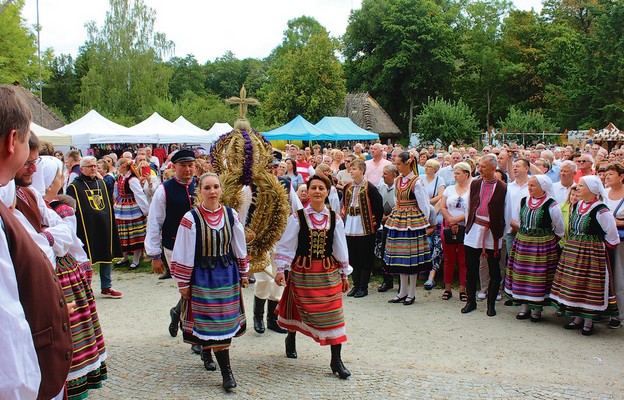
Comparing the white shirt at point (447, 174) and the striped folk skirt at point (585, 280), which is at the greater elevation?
the white shirt at point (447, 174)

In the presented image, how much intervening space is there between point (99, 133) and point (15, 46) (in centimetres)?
1390

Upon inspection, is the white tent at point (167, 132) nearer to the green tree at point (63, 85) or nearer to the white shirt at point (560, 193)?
the white shirt at point (560, 193)

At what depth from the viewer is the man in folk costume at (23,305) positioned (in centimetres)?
164

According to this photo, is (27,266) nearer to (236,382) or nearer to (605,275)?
(236,382)

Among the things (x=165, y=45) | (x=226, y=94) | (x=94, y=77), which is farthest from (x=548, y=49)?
(x=226, y=94)

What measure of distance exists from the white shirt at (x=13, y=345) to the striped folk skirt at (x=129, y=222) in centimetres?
870

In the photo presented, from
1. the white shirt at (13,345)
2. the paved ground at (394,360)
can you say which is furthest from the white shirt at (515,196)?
the white shirt at (13,345)

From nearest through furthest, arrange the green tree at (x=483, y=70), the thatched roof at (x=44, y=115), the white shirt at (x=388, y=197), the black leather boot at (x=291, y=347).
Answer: the black leather boot at (x=291, y=347)
the white shirt at (x=388, y=197)
the thatched roof at (x=44, y=115)
the green tree at (x=483, y=70)

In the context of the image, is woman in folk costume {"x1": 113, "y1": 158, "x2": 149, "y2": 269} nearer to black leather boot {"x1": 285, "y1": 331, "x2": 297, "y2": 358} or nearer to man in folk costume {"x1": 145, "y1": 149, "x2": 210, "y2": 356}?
man in folk costume {"x1": 145, "y1": 149, "x2": 210, "y2": 356}

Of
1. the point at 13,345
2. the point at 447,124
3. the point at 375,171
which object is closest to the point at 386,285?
the point at 375,171

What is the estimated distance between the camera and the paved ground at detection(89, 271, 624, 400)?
15.6 feet

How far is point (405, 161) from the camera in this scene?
8.09 meters

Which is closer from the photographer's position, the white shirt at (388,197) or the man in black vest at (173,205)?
the man in black vest at (173,205)

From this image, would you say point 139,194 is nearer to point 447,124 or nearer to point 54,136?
point 54,136
